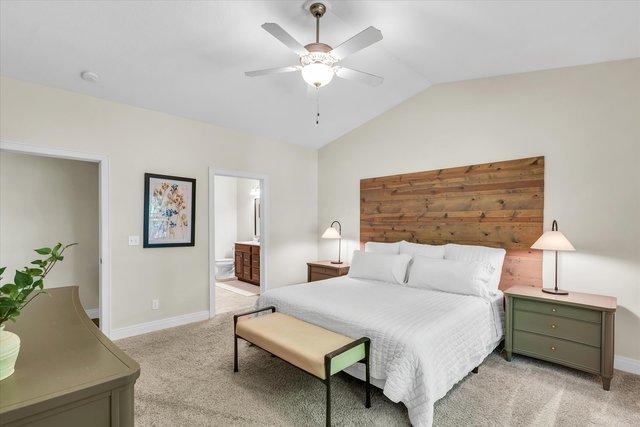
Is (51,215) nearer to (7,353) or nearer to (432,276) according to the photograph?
(7,353)

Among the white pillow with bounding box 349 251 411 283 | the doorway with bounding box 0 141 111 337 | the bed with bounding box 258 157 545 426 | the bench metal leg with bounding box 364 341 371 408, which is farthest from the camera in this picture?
the white pillow with bounding box 349 251 411 283

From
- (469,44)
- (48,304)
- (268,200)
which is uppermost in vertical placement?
(469,44)

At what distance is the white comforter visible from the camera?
2.03 metres

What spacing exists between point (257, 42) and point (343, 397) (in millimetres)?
2945

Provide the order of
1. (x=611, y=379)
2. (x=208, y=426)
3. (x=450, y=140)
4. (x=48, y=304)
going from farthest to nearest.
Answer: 1. (x=450, y=140)
2. (x=611, y=379)
3. (x=208, y=426)
4. (x=48, y=304)

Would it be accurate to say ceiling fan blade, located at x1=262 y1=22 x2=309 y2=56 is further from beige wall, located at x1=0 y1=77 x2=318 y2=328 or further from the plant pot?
beige wall, located at x1=0 y1=77 x2=318 y2=328

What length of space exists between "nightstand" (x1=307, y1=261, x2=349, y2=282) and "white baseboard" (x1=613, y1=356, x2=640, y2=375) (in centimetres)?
287

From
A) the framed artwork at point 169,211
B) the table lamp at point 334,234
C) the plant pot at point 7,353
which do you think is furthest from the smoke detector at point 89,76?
the table lamp at point 334,234

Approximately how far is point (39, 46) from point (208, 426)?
3.14 metres

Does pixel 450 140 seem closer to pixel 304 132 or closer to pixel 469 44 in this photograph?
pixel 469 44

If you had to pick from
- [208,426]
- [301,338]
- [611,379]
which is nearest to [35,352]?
[208,426]

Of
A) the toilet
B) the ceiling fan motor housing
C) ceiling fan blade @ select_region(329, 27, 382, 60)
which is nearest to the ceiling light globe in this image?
ceiling fan blade @ select_region(329, 27, 382, 60)

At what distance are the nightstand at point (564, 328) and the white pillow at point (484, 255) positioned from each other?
0.74 ft

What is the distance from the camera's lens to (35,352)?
44.9 inches
